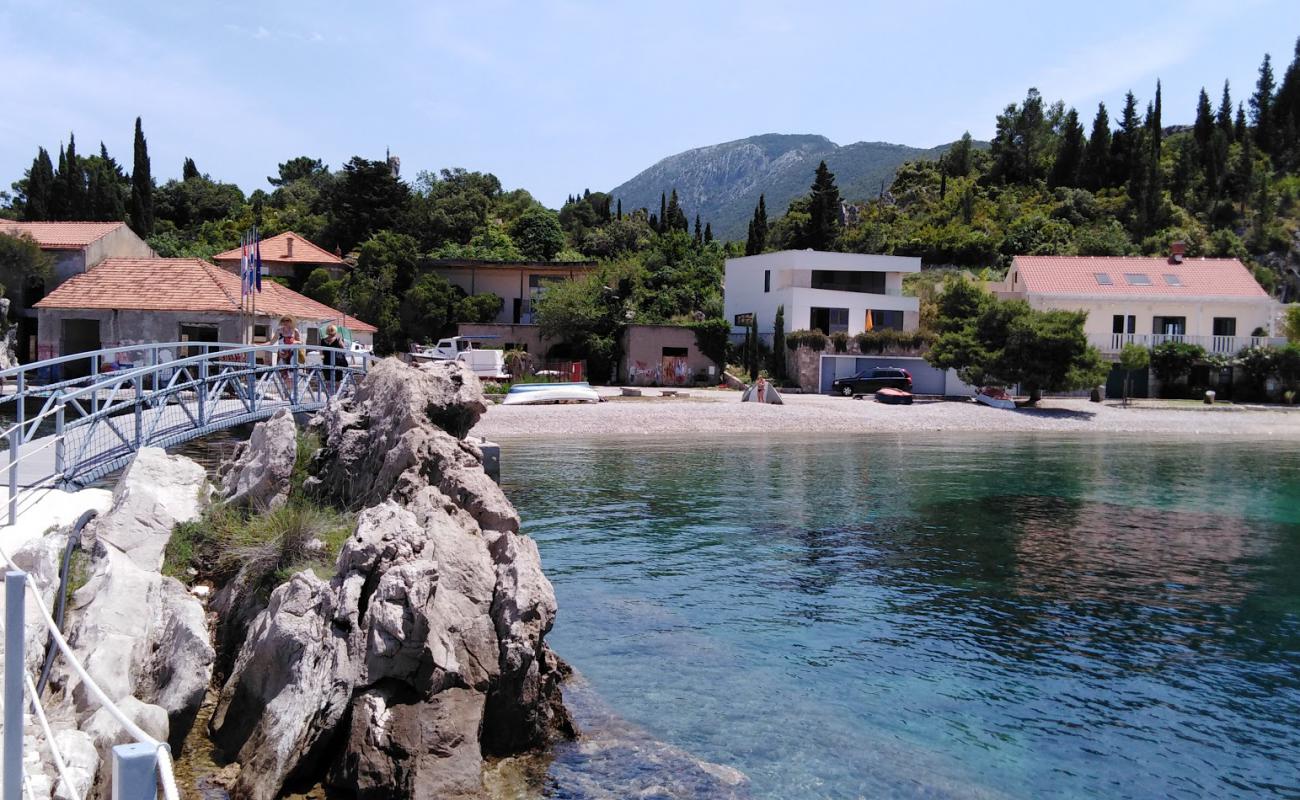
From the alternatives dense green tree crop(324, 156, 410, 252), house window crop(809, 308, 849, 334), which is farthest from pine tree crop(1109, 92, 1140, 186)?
dense green tree crop(324, 156, 410, 252)

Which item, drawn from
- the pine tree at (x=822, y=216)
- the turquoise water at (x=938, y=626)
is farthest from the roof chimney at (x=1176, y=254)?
the turquoise water at (x=938, y=626)

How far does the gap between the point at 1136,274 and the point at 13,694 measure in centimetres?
6833

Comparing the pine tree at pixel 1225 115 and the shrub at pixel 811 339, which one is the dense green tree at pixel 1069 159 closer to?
the pine tree at pixel 1225 115

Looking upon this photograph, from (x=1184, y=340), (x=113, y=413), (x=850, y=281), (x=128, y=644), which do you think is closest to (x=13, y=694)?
(x=128, y=644)

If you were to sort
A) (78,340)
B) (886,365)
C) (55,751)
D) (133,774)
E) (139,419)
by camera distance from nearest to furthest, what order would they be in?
(133,774) < (55,751) < (139,419) < (78,340) < (886,365)

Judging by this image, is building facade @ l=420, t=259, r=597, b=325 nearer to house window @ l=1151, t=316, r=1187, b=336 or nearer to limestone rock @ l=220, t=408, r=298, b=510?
house window @ l=1151, t=316, r=1187, b=336

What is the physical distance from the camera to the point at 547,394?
47.6 meters

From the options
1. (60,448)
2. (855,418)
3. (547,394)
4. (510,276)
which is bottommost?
(855,418)

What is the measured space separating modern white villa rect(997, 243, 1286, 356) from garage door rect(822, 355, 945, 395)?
8.73m

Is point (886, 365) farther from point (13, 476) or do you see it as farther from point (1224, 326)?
point (13, 476)

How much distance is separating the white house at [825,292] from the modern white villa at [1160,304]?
26.0 ft

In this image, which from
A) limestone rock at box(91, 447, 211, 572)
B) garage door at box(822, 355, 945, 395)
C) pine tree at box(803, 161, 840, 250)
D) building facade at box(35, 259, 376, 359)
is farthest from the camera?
pine tree at box(803, 161, 840, 250)

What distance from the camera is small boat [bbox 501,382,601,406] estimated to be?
47.1 meters

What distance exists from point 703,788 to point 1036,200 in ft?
309
